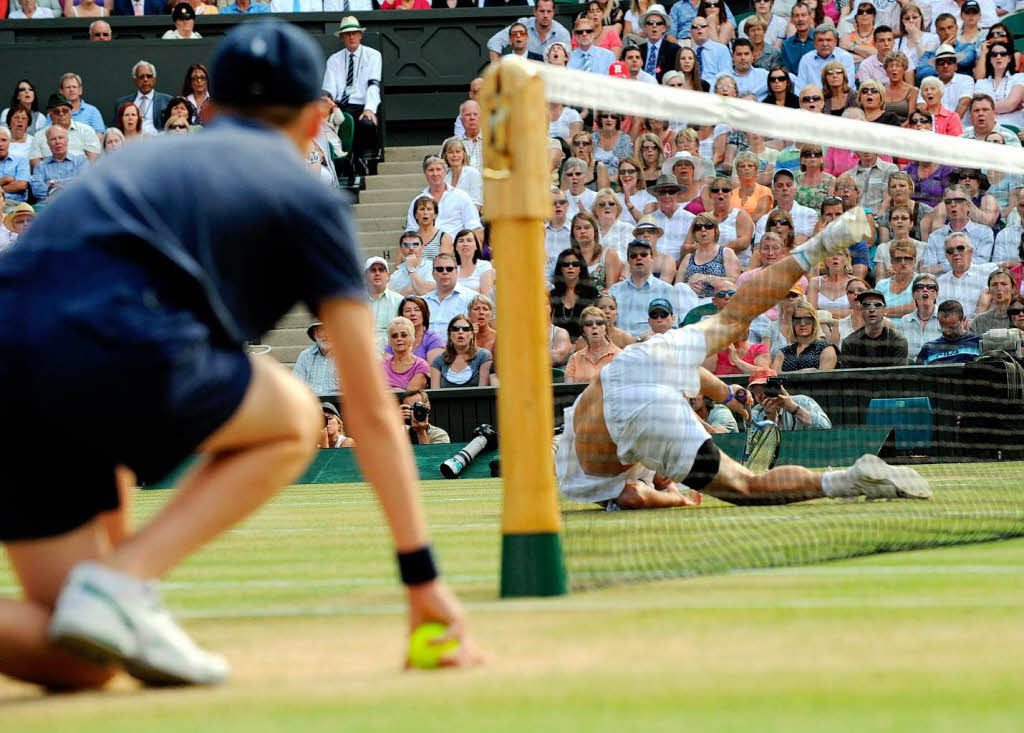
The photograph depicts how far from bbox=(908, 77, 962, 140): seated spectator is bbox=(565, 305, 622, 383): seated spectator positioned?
27.6ft

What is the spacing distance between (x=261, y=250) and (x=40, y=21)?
66.3 feet

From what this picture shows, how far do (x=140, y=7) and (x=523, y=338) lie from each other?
19305 mm

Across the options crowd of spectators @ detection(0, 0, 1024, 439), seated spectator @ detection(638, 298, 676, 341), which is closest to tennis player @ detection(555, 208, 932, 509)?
seated spectator @ detection(638, 298, 676, 341)

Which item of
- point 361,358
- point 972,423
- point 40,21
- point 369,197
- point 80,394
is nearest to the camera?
point 80,394

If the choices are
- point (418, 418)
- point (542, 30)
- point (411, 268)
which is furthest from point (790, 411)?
point (542, 30)

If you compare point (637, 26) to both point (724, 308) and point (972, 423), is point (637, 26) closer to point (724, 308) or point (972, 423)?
point (972, 423)

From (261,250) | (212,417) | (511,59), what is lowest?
(212,417)

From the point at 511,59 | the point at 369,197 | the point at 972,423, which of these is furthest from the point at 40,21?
the point at 511,59

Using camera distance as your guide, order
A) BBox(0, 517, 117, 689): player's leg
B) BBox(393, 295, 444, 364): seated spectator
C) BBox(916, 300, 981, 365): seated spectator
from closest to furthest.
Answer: BBox(0, 517, 117, 689): player's leg < BBox(916, 300, 981, 365): seated spectator < BBox(393, 295, 444, 364): seated spectator

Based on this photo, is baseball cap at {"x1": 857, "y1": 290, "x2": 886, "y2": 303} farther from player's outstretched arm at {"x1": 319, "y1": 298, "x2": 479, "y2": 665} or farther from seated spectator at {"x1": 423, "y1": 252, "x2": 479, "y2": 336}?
player's outstretched arm at {"x1": 319, "y1": 298, "x2": 479, "y2": 665}

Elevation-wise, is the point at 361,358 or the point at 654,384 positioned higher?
the point at 361,358

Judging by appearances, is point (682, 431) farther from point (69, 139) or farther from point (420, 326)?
point (69, 139)

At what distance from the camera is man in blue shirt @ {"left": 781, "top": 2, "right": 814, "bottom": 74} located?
19.6 m

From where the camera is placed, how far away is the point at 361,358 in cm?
359
